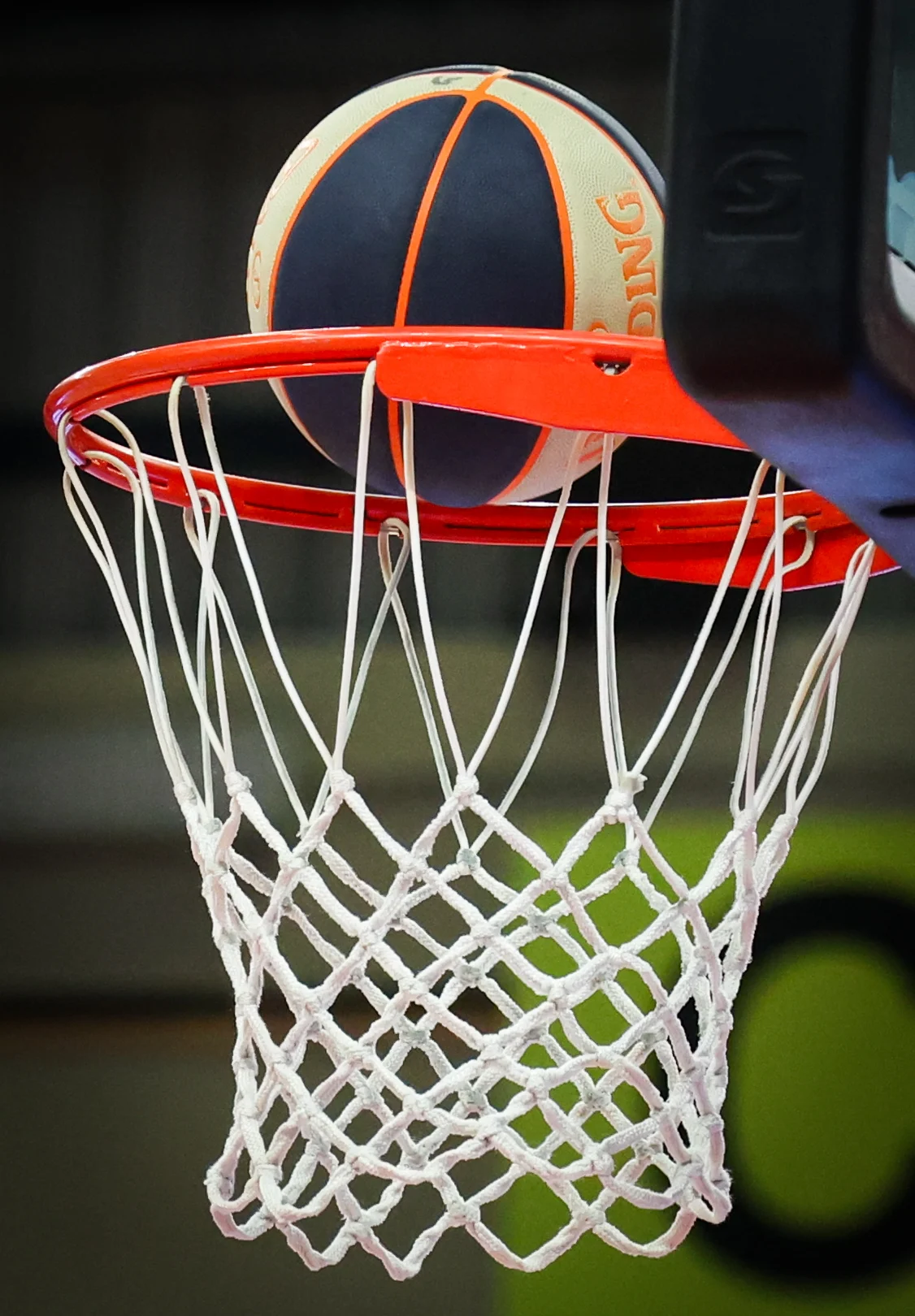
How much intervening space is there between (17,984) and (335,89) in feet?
4.04

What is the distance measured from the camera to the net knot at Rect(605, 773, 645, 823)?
81 centimetres

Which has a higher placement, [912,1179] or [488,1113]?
[488,1113]

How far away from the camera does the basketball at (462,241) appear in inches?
33.9

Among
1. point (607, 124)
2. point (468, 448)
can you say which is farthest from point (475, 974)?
point (607, 124)

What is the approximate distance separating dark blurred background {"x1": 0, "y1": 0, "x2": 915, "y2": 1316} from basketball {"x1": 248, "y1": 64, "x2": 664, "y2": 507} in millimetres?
808

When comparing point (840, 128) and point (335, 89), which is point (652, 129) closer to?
point (335, 89)

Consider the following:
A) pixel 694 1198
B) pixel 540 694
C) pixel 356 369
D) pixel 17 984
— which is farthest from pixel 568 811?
pixel 356 369

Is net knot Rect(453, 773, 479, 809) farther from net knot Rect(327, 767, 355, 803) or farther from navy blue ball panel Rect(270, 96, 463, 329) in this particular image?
navy blue ball panel Rect(270, 96, 463, 329)

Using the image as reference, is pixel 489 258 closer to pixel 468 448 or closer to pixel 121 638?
pixel 468 448

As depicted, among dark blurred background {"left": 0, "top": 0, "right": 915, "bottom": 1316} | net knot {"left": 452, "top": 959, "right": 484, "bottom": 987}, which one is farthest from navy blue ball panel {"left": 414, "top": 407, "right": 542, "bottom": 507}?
dark blurred background {"left": 0, "top": 0, "right": 915, "bottom": 1316}

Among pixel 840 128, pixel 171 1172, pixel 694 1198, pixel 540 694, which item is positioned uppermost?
pixel 840 128

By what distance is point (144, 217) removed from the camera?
1979mm

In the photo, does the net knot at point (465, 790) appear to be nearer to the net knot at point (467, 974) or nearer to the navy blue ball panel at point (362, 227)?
the net knot at point (467, 974)

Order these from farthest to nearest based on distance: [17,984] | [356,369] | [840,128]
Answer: [17,984] < [356,369] < [840,128]
